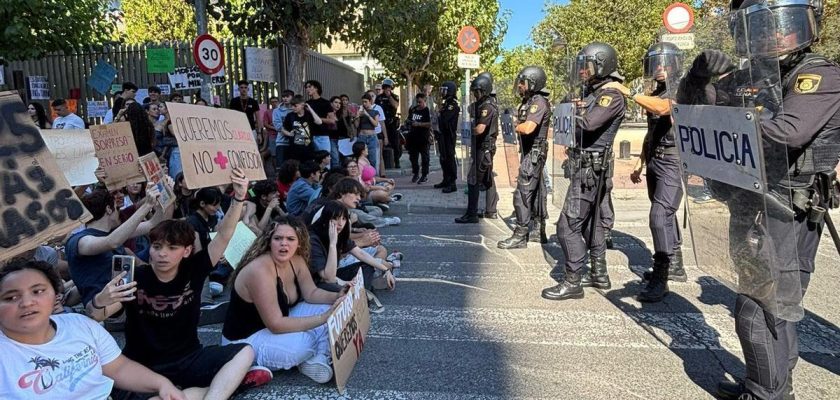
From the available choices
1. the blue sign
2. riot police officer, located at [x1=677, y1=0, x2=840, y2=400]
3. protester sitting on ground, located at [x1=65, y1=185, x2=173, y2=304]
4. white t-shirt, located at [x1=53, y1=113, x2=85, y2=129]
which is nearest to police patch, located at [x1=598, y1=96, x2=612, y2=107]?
riot police officer, located at [x1=677, y1=0, x2=840, y2=400]

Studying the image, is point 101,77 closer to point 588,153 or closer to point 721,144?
point 588,153

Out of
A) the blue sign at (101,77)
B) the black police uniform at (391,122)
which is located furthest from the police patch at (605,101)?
the blue sign at (101,77)

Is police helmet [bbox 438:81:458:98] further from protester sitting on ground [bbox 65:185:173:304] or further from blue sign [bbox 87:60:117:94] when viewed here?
blue sign [bbox 87:60:117:94]

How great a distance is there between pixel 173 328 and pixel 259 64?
9.72 metres

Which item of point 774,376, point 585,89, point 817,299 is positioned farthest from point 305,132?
point 774,376

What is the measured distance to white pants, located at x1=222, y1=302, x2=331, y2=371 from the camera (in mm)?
3531

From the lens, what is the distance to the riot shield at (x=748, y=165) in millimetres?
2414

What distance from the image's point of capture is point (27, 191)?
2.46 meters

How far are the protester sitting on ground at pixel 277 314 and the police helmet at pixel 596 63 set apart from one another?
2.58 meters

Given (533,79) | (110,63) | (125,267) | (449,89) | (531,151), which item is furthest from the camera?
(110,63)

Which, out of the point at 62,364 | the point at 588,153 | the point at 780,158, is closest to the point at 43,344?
the point at 62,364

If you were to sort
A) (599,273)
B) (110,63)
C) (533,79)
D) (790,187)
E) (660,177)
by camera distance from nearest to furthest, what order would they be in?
(790,187) < (660,177) < (599,273) < (533,79) < (110,63)

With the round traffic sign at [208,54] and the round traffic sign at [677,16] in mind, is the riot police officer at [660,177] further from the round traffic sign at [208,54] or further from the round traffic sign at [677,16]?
the round traffic sign at [208,54]

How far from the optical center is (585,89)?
486 cm
